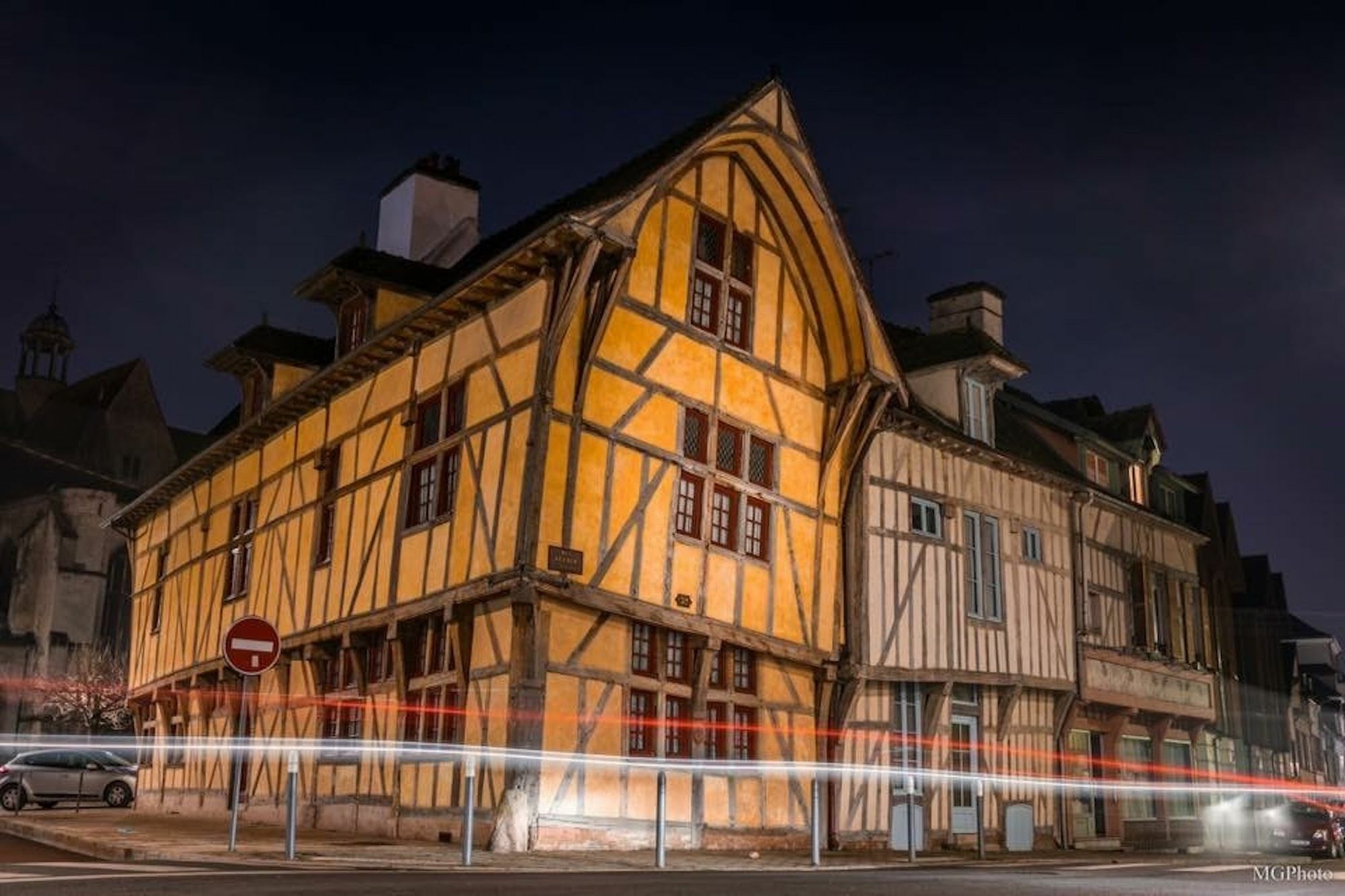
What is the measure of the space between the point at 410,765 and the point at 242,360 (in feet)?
33.9

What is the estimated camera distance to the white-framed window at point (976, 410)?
22.2 metres

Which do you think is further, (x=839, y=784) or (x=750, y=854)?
(x=839, y=784)

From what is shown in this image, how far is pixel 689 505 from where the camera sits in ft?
53.8

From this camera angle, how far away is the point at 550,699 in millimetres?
13992

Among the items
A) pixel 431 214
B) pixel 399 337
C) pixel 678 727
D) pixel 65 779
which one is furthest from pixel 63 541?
pixel 678 727

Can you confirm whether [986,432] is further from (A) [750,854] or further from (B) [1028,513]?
(A) [750,854]

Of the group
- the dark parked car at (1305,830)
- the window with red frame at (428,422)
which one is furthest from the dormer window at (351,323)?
the dark parked car at (1305,830)

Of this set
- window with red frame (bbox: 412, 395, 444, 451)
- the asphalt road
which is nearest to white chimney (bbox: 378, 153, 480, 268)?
window with red frame (bbox: 412, 395, 444, 451)

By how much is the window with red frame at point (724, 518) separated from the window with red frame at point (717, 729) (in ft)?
6.70

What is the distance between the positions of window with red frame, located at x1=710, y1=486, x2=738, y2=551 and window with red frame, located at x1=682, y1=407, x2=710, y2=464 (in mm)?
563

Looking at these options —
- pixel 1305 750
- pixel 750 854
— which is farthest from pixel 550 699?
pixel 1305 750

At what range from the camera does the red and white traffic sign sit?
1177 centimetres

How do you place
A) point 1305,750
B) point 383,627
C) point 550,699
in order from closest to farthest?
point 550,699, point 383,627, point 1305,750

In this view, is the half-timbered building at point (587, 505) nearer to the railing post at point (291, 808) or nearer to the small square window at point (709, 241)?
the small square window at point (709, 241)
